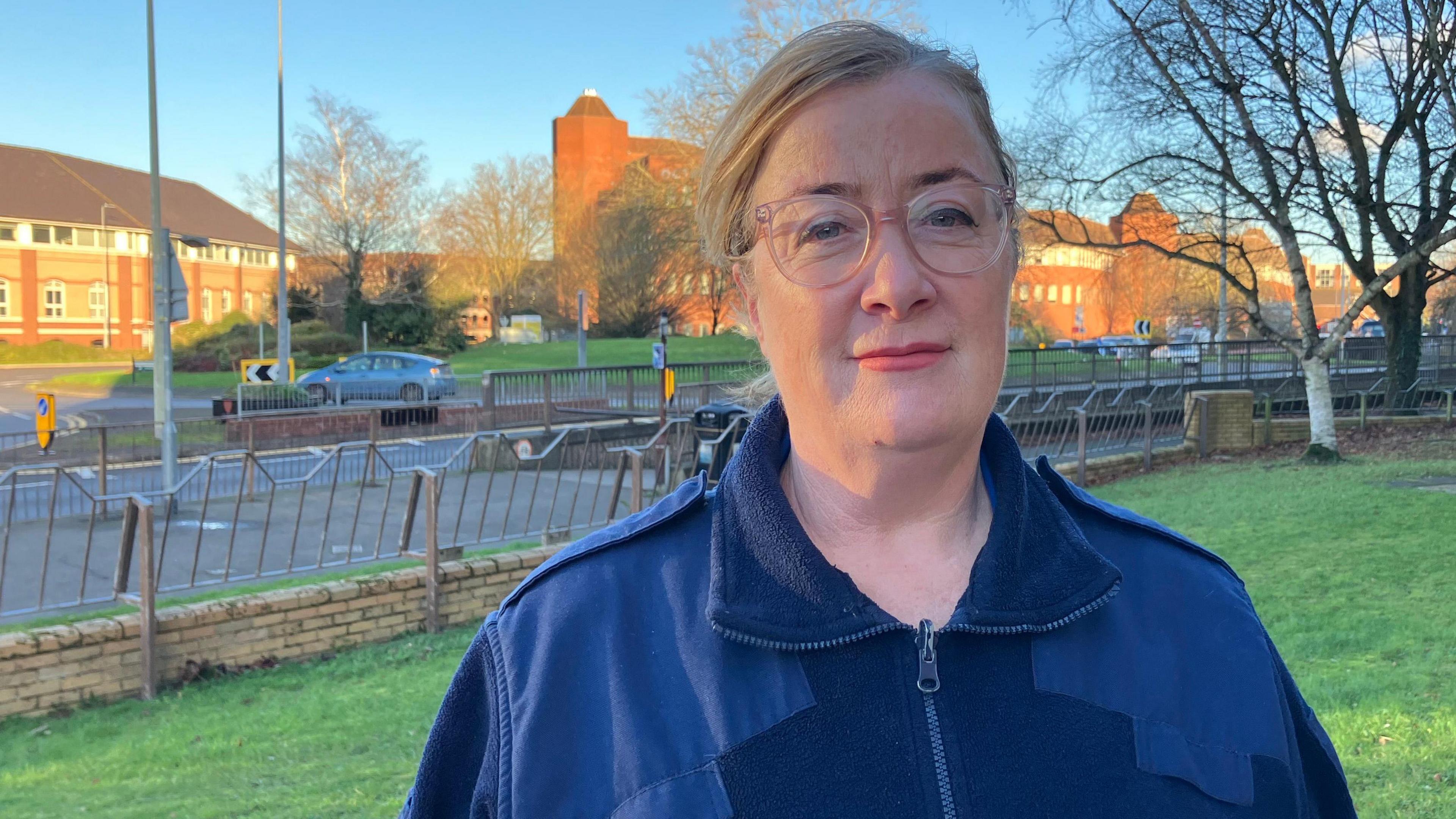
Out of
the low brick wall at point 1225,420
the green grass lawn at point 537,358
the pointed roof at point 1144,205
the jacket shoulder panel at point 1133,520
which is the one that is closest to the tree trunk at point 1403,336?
the low brick wall at point 1225,420

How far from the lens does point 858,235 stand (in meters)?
1.52

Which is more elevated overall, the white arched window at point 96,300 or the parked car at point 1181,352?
the white arched window at point 96,300

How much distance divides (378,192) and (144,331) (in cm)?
2399

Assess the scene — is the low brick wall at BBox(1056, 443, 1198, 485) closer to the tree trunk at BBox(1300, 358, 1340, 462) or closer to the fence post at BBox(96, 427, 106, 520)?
the tree trunk at BBox(1300, 358, 1340, 462)

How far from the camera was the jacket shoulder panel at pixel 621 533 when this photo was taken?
147 centimetres

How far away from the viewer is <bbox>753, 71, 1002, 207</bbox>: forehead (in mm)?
1514

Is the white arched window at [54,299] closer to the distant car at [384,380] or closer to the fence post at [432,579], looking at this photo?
the distant car at [384,380]

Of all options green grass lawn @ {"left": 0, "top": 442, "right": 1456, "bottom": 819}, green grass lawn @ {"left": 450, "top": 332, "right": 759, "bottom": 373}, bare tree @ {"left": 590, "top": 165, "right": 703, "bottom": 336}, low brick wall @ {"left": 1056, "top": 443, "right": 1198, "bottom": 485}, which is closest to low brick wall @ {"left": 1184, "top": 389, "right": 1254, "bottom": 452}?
low brick wall @ {"left": 1056, "top": 443, "right": 1198, "bottom": 485}

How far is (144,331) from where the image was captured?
59.8 metres

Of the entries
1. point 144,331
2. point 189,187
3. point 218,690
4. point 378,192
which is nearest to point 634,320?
point 378,192

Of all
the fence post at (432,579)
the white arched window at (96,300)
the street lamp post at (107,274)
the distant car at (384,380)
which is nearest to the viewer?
the fence post at (432,579)

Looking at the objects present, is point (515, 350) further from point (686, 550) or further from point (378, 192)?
point (686, 550)

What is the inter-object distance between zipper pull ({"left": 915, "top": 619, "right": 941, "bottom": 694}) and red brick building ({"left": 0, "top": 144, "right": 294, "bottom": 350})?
186 ft

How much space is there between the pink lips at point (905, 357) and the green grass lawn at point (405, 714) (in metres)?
3.42
